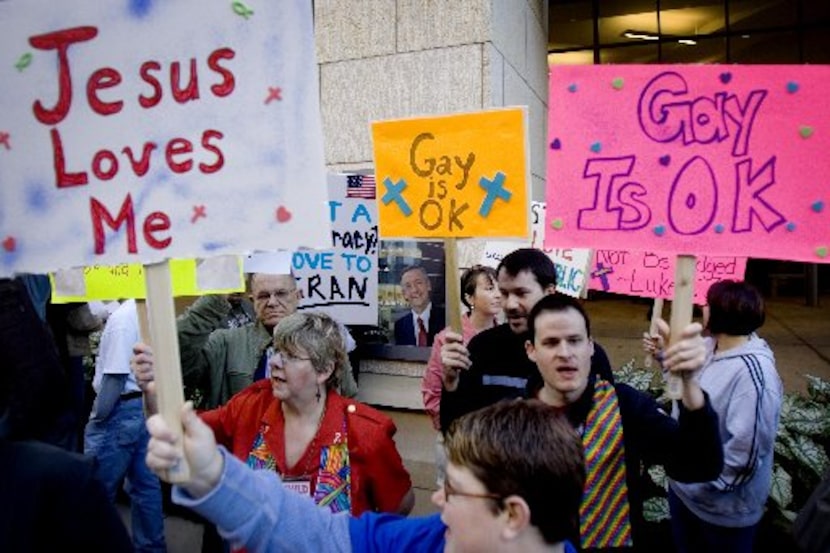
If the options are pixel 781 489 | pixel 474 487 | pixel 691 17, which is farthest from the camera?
pixel 691 17

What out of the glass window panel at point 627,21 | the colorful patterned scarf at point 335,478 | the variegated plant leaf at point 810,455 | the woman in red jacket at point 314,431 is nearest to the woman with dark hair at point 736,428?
the variegated plant leaf at point 810,455

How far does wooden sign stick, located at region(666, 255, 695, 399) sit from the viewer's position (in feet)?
6.00

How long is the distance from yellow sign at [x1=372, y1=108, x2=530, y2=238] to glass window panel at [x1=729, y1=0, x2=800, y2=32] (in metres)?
7.95

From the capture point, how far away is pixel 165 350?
57.2 inches

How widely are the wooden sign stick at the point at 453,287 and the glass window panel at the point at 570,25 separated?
24.8ft

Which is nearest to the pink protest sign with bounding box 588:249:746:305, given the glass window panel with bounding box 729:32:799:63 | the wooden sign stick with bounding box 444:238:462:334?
the wooden sign stick with bounding box 444:238:462:334

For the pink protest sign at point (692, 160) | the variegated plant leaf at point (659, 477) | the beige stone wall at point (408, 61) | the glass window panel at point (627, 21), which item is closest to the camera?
the pink protest sign at point (692, 160)

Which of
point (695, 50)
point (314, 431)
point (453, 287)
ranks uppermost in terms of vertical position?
point (695, 50)

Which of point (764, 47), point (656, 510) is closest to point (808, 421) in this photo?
point (656, 510)

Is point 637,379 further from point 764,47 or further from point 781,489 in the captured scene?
point 764,47

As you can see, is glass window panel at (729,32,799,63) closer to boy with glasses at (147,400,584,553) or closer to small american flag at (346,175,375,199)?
small american flag at (346,175,375,199)

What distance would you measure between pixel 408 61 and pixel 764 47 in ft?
18.9

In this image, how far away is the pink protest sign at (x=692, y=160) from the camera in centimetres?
200

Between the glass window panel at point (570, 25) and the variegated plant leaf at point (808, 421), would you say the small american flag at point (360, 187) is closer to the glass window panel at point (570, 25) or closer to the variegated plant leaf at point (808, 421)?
the variegated plant leaf at point (808, 421)
